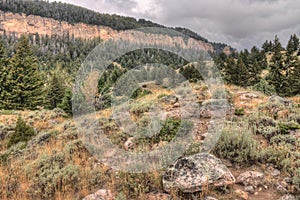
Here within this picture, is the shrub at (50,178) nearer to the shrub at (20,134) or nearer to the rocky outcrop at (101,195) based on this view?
the rocky outcrop at (101,195)

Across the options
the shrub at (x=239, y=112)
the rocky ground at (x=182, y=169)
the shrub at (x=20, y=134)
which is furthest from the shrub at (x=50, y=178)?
the shrub at (x=239, y=112)

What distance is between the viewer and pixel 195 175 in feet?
14.5

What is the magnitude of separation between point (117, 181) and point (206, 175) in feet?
6.20

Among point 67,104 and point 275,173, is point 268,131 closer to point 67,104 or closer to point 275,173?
point 275,173

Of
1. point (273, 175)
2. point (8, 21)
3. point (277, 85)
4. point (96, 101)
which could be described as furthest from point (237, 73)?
point (8, 21)

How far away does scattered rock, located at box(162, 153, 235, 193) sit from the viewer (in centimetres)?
432

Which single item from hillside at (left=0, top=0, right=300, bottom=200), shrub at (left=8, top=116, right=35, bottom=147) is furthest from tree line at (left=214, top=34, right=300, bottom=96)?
shrub at (left=8, top=116, right=35, bottom=147)

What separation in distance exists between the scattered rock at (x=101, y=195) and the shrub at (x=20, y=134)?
5432 millimetres

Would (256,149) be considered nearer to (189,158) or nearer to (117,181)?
(189,158)

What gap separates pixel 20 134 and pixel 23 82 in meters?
20.1

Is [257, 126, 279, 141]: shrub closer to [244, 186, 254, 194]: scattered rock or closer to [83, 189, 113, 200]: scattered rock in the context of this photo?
[244, 186, 254, 194]: scattered rock

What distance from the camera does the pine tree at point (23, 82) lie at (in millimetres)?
25516

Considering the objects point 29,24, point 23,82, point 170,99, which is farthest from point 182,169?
point 29,24

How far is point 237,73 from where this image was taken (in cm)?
3312
